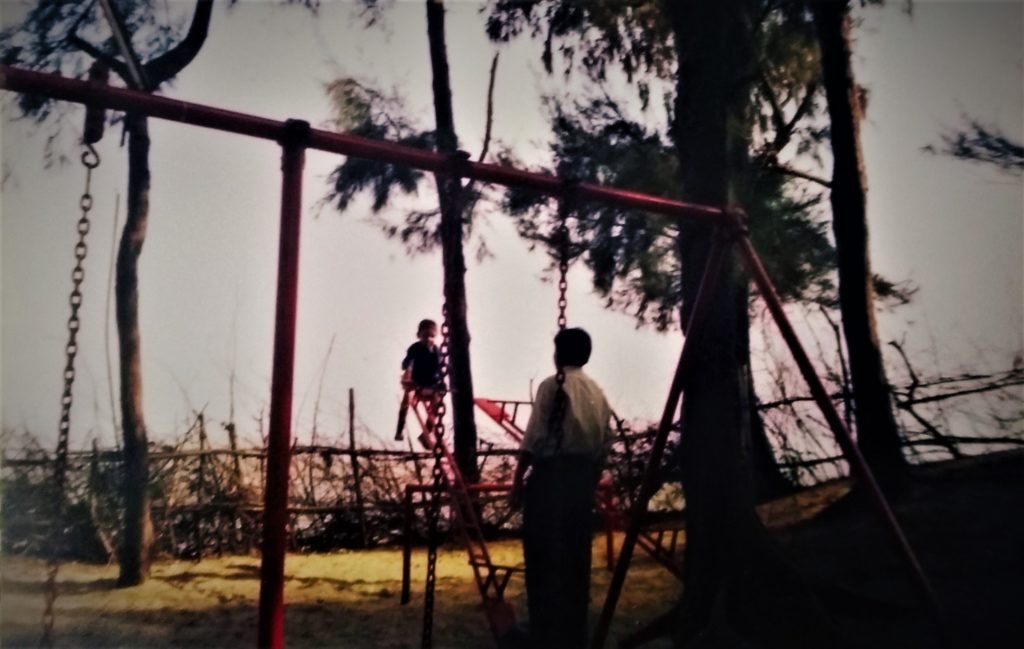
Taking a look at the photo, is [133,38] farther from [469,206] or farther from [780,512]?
[780,512]

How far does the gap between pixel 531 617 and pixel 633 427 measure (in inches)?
102

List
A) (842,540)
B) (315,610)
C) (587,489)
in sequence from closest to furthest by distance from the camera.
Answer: (587,489), (842,540), (315,610)

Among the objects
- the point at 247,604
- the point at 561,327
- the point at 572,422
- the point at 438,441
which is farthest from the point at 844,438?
the point at 247,604

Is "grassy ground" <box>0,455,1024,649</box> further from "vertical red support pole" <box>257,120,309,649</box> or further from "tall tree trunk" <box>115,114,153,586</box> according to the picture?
"vertical red support pole" <box>257,120,309,649</box>

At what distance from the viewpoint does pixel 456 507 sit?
345 centimetres

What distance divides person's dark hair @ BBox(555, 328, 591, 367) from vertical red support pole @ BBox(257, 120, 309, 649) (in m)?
0.92

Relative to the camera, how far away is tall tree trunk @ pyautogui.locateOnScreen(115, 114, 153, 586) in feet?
13.2

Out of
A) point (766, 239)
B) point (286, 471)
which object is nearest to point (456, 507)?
point (286, 471)

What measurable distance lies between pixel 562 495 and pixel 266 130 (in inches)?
50.9

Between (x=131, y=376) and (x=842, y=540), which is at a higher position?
(x=131, y=376)

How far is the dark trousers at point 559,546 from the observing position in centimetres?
226

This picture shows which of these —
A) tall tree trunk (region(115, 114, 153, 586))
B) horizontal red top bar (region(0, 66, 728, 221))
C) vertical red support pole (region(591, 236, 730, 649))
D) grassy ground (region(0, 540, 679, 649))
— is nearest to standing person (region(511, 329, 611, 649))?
vertical red support pole (region(591, 236, 730, 649))

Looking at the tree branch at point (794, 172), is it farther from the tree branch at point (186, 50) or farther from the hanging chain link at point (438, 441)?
the tree branch at point (186, 50)

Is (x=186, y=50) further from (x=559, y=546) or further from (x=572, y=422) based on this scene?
(x=559, y=546)
